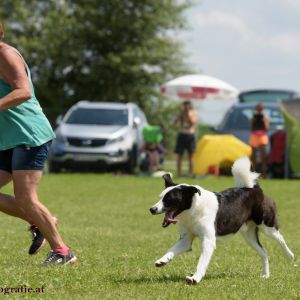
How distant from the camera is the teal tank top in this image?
281 inches

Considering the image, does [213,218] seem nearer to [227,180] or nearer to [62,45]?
[227,180]

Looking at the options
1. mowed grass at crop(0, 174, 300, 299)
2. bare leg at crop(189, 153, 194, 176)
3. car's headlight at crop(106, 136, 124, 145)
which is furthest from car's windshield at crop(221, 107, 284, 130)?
mowed grass at crop(0, 174, 300, 299)

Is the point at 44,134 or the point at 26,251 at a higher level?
the point at 44,134

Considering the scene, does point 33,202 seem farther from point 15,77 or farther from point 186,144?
point 186,144

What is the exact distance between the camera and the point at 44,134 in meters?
7.21

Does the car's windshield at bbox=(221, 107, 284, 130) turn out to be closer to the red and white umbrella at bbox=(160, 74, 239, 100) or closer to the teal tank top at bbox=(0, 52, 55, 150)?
the red and white umbrella at bbox=(160, 74, 239, 100)

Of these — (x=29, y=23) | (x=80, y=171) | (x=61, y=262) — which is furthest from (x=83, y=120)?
(x=29, y=23)

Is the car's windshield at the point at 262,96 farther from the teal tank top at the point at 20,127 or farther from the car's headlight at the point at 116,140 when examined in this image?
the teal tank top at the point at 20,127

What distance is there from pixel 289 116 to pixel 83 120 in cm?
515

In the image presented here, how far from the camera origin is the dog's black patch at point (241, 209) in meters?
7.20

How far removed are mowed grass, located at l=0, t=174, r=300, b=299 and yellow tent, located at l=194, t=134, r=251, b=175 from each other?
5.13 metres

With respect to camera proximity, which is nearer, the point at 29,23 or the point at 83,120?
the point at 83,120

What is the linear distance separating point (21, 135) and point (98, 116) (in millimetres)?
15797

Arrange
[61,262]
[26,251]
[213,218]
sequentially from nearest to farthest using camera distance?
[213,218], [61,262], [26,251]
